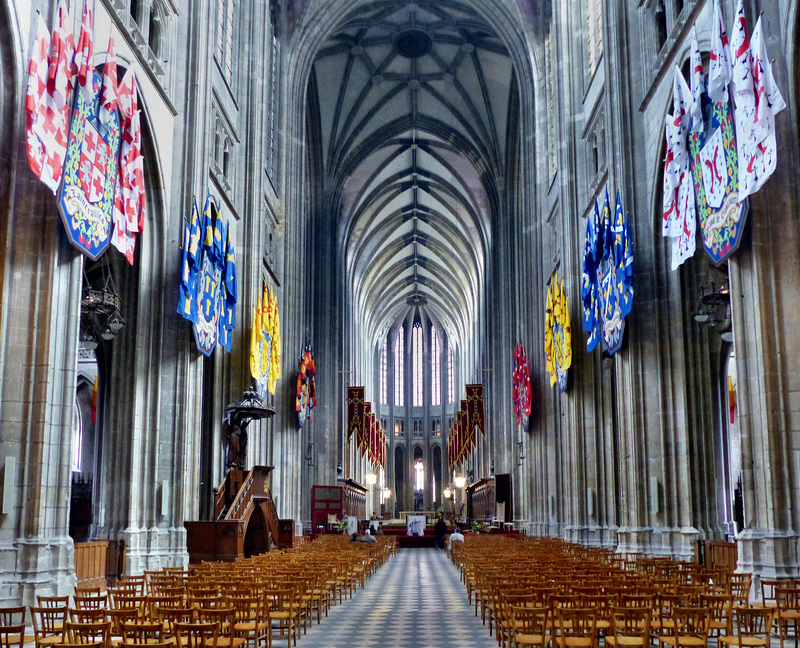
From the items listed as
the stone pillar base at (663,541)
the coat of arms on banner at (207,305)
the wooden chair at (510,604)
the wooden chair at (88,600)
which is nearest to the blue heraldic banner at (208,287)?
the coat of arms on banner at (207,305)

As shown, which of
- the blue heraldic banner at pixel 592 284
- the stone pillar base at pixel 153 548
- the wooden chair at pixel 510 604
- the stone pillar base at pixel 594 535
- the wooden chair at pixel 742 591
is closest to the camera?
the wooden chair at pixel 510 604

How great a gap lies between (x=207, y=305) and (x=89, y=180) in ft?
24.4

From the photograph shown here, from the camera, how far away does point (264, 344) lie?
92.3ft

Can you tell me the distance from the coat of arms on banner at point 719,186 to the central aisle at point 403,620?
7431 mm

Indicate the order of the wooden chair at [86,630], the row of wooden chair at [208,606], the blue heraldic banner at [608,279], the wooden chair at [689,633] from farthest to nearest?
the blue heraldic banner at [608,279] < the wooden chair at [689,633] < the row of wooden chair at [208,606] < the wooden chair at [86,630]

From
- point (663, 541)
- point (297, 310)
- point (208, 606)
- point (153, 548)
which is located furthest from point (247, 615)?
point (297, 310)

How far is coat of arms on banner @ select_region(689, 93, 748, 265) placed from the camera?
13.8 meters

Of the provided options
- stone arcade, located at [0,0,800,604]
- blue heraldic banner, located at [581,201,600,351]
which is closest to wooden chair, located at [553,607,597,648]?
stone arcade, located at [0,0,800,604]

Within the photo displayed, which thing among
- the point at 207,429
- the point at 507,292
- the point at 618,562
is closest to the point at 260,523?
the point at 207,429

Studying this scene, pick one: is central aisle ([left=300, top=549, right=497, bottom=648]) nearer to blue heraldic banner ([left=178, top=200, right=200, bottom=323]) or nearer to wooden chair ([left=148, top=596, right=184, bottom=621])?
→ wooden chair ([left=148, top=596, right=184, bottom=621])

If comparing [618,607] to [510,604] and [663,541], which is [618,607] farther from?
[663,541]

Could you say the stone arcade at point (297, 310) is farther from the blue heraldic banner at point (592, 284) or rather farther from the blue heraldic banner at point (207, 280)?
the blue heraldic banner at point (592, 284)

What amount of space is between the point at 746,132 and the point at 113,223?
35.3ft

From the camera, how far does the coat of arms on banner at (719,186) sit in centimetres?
1377
